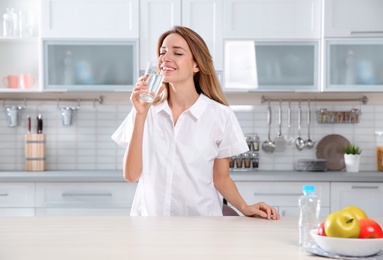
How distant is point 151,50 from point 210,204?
6.47ft

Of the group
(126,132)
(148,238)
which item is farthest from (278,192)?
(148,238)

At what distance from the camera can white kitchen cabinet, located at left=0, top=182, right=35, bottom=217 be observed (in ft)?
13.2

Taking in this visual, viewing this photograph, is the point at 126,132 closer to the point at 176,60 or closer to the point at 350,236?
the point at 176,60

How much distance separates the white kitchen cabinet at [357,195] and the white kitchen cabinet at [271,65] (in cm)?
72

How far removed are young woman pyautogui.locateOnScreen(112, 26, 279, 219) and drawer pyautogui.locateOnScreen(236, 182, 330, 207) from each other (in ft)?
4.92

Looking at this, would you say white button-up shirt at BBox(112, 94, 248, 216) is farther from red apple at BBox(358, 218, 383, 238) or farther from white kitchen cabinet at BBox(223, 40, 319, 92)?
white kitchen cabinet at BBox(223, 40, 319, 92)

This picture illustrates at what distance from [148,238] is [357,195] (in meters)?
2.55

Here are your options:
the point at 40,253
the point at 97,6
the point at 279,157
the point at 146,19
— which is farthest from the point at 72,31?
the point at 40,253

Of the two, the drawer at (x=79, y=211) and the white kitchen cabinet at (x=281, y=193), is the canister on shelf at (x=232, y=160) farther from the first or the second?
the drawer at (x=79, y=211)

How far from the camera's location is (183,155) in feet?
8.29

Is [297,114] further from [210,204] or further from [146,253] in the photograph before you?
[146,253]

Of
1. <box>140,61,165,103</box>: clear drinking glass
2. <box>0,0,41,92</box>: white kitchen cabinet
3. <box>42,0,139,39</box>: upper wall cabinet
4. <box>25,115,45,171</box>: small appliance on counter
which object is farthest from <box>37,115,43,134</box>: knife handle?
<box>140,61,165,103</box>: clear drinking glass

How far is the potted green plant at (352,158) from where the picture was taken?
14.6 feet

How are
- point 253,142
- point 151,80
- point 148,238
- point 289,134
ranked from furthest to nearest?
point 289,134, point 253,142, point 151,80, point 148,238
